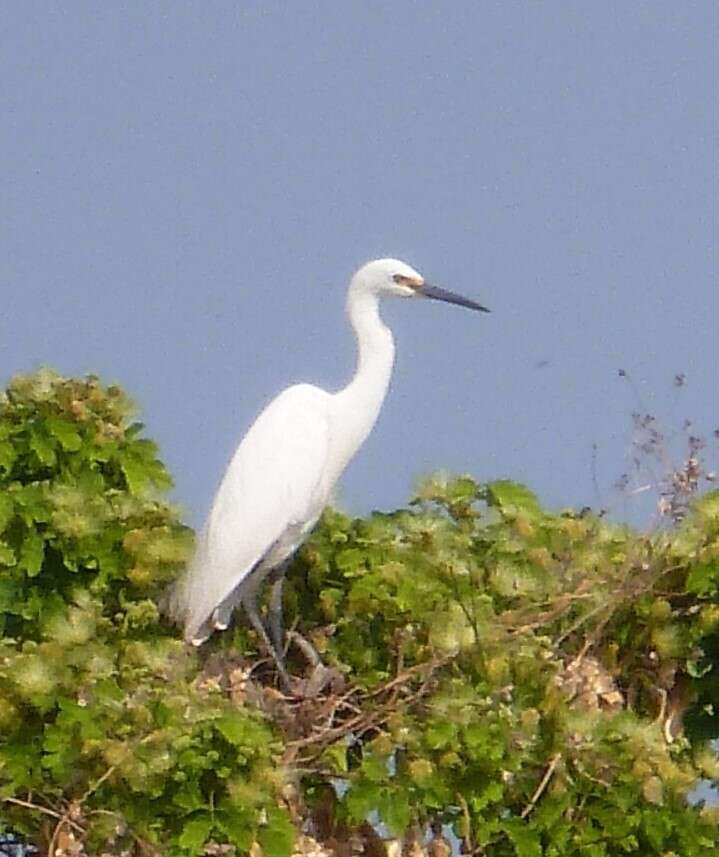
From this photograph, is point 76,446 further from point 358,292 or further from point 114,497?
point 358,292

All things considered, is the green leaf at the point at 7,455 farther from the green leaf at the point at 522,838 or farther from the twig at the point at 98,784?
the green leaf at the point at 522,838

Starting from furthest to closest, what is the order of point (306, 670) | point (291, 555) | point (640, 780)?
point (291, 555) → point (306, 670) → point (640, 780)

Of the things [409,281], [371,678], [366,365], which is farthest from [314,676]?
[409,281]

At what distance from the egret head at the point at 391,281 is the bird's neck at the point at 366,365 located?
24mm

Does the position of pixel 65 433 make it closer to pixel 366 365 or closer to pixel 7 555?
pixel 7 555

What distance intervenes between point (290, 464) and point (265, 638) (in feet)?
1.96

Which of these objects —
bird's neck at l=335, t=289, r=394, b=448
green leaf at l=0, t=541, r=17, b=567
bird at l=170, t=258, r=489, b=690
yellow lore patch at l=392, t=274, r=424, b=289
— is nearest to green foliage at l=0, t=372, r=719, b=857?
green leaf at l=0, t=541, r=17, b=567

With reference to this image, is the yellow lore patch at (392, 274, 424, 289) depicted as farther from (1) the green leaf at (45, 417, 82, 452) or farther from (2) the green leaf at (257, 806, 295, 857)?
(2) the green leaf at (257, 806, 295, 857)

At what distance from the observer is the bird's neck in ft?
18.7

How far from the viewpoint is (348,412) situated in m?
5.72

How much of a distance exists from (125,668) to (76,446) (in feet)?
2.37

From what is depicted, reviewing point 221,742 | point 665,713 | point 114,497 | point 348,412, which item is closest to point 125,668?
point 221,742

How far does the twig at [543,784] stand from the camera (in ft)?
13.8

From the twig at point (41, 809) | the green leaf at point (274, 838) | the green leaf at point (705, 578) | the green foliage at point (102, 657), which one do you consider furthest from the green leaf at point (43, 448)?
the green leaf at point (705, 578)
